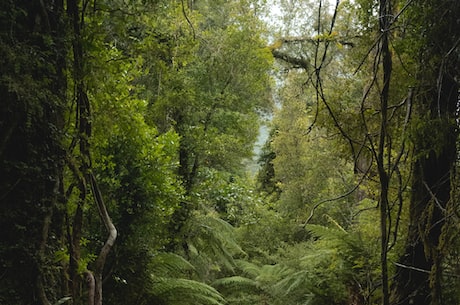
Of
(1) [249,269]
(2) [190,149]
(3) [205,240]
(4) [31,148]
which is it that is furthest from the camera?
(1) [249,269]

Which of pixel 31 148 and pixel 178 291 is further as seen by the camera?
pixel 178 291

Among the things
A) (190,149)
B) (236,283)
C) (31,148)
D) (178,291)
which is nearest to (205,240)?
(236,283)

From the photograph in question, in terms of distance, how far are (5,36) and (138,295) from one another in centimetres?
332

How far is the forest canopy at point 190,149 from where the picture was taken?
71.6 inches

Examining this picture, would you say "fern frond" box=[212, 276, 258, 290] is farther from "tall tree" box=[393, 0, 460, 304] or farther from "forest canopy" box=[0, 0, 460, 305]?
"tall tree" box=[393, 0, 460, 304]

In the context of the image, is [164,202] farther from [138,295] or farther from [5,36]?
[5,36]

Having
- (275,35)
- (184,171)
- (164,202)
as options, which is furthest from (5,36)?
(275,35)

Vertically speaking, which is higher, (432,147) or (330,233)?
(432,147)

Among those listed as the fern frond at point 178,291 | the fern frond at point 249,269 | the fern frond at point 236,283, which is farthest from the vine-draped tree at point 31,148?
the fern frond at point 249,269

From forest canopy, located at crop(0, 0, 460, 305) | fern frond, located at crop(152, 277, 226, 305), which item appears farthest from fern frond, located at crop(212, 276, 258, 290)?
fern frond, located at crop(152, 277, 226, 305)

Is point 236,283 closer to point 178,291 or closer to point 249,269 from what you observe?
point 249,269

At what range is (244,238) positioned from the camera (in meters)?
10.5

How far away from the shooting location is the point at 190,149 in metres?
6.85

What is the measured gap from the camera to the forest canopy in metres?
1.82
